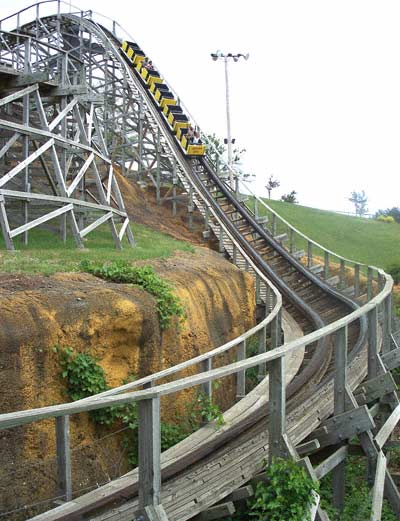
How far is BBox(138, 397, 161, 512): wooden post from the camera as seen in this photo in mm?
4207

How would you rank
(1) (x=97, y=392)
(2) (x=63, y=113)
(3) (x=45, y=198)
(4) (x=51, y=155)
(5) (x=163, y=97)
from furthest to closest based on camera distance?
(5) (x=163, y=97) < (2) (x=63, y=113) < (4) (x=51, y=155) < (3) (x=45, y=198) < (1) (x=97, y=392)

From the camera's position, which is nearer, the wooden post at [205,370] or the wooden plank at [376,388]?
the wooden post at [205,370]

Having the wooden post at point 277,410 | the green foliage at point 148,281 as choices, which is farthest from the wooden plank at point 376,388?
the wooden post at point 277,410

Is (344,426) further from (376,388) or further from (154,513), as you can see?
(154,513)

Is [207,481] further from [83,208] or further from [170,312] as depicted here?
[83,208]

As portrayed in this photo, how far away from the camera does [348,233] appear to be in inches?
1404

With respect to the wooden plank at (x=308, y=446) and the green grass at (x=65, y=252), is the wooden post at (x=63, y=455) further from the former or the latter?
the green grass at (x=65, y=252)

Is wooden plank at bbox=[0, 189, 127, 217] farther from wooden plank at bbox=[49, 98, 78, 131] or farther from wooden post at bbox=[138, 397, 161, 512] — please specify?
wooden post at bbox=[138, 397, 161, 512]

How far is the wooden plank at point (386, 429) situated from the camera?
7871 millimetres

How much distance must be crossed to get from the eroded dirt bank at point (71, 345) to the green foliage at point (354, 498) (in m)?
2.43

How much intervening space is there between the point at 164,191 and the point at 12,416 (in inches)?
895

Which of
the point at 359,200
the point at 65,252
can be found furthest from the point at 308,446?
the point at 359,200

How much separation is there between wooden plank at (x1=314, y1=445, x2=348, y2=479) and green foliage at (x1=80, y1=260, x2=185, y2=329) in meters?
3.65

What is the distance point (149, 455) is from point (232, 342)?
4652 millimetres
